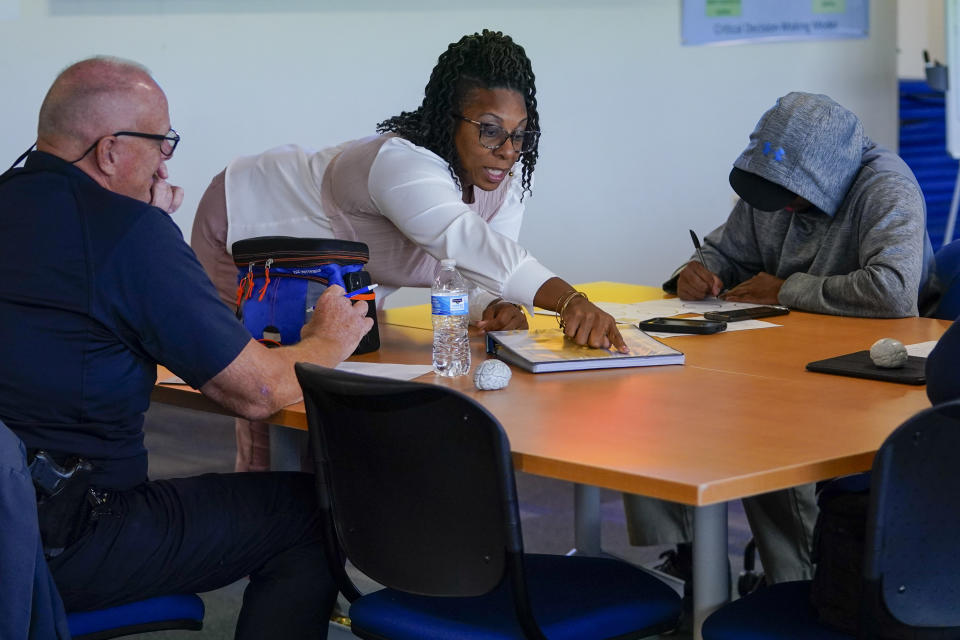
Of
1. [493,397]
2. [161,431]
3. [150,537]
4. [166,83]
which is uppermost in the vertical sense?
[166,83]

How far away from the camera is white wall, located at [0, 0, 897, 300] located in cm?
430

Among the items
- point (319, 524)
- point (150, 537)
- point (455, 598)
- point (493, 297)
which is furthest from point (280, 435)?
point (493, 297)

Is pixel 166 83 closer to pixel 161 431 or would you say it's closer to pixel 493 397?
pixel 161 431

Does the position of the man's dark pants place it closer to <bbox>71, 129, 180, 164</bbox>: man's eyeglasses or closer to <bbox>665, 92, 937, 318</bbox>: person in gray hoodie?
<bbox>71, 129, 180, 164</bbox>: man's eyeglasses

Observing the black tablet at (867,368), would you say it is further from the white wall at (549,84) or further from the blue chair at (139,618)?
the white wall at (549,84)

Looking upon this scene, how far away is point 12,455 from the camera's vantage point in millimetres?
1646

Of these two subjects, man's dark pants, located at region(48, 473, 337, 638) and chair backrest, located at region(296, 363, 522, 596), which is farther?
man's dark pants, located at region(48, 473, 337, 638)

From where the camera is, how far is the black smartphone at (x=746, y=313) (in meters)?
2.88

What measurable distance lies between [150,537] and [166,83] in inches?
110

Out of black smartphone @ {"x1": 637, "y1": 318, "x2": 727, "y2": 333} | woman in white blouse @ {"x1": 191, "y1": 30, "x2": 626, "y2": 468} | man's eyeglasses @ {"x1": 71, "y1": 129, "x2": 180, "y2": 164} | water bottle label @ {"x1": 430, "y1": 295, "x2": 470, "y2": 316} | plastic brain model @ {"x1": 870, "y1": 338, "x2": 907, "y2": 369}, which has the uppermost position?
man's eyeglasses @ {"x1": 71, "y1": 129, "x2": 180, "y2": 164}

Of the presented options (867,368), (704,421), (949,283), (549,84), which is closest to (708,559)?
(704,421)

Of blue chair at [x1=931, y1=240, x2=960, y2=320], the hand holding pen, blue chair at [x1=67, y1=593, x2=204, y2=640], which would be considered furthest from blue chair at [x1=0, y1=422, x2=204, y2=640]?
blue chair at [x1=931, y1=240, x2=960, y2=320]

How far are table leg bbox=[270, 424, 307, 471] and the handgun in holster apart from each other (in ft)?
1.80

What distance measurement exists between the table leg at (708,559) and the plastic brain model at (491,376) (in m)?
0.47
